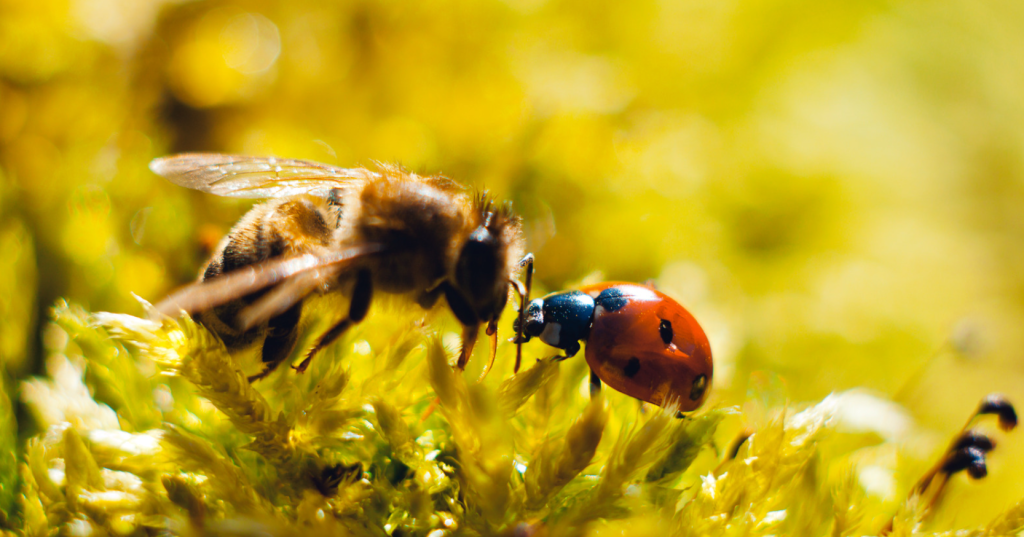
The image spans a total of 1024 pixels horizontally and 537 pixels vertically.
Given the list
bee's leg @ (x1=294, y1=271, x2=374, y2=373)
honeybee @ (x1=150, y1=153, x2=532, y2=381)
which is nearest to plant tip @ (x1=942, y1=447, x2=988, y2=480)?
honeybee @ (x1=150, y1=153, x2=532, y2=381)

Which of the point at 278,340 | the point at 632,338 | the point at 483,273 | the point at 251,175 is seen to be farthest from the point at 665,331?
the point at 251,175

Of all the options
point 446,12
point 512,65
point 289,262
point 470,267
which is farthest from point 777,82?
point 289,262

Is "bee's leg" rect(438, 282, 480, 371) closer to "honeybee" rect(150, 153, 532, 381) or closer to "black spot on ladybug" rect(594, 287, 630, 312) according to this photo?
"honeybee" rect(150, 153, 532, 381)

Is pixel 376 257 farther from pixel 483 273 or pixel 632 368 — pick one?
pixel 632 368

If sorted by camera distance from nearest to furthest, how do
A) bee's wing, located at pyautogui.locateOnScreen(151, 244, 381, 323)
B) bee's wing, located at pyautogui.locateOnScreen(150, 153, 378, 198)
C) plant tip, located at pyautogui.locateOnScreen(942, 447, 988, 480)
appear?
bee's wing, located at pyautogui.locateOnScreen(151, 244, 381, 323)
plant tip, located at pyautogui.locateOnScreen(942, 447, 988, 480)
bee's wing, located at pyautogui.locateOnScreen(150, 153, 378, 198)

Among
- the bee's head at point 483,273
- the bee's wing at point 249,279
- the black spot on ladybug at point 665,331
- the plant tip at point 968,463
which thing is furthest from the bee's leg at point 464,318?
the plant tip at point 968,463

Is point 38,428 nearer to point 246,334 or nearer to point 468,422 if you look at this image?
point 246,334
